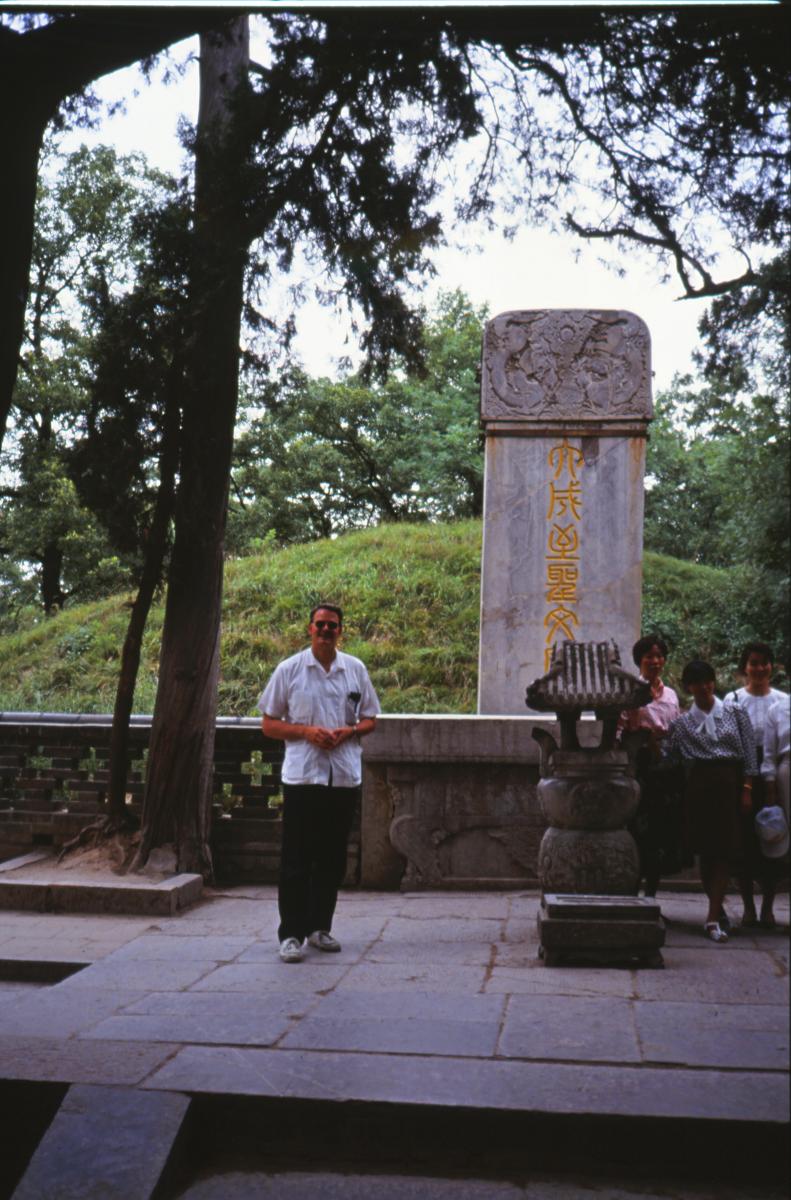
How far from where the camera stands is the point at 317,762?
3973 millimetres

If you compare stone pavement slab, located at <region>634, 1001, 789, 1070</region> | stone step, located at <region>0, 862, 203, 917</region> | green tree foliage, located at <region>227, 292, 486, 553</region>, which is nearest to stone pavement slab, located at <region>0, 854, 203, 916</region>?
stone step, located at <region>0, 862, 203, 917</region>

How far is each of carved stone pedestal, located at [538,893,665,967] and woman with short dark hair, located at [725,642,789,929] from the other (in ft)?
5.79

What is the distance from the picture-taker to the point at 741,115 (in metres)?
1.86

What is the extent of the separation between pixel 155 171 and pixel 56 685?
2.18 metres

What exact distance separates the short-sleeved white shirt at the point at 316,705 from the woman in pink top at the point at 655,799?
3.11 feet

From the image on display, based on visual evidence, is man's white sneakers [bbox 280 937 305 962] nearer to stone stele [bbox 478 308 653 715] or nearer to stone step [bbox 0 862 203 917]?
stone step [bbox 0 862 203 917]

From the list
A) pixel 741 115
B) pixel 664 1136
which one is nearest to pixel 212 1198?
pixel 664 1136

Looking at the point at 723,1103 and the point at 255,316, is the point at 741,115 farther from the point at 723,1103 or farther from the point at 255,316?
the point at 723,1103

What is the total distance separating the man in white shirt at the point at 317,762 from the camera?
13.0 feet

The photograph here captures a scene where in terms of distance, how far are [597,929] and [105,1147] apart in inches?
71.2

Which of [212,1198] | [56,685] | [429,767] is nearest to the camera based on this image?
[212,1198]

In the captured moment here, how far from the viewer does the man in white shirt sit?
3969mm

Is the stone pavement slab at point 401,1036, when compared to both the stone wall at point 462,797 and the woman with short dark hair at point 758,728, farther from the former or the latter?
the stone wall at point 462,797

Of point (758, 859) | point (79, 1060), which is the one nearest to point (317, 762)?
point (79, 1060)
